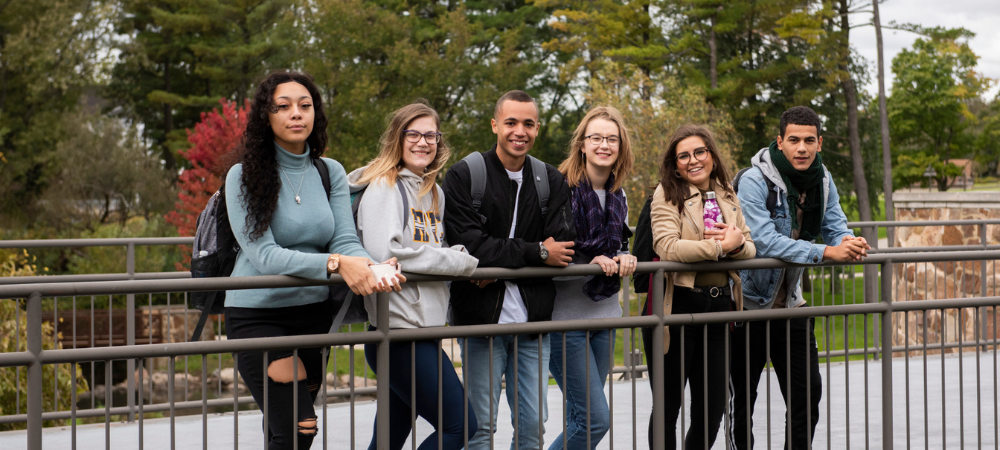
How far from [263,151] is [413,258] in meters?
0.69

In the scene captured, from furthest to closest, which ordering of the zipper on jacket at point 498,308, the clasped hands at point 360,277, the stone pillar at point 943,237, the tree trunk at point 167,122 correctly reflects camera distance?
1. the tree trunk at point 167,122
2. the stone pillar at point 943,237
3. the zipper on jacket at point 498,308
4. the clasped hands at point 360,277

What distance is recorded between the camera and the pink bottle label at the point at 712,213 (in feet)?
A: 14.2

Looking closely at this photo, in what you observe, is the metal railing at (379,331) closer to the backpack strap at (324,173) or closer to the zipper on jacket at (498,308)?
the zipper on jacket at (498,308)

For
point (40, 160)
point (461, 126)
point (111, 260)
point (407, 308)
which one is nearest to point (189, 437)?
point (407, 308)

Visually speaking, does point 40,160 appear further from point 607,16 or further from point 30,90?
point 607,16

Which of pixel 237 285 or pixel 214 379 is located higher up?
pixel 237 285

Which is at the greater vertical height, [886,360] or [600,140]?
[600,140]

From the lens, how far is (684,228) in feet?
14.2

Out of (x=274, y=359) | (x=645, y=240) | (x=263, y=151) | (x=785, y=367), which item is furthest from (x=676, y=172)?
(x=274, y=359)

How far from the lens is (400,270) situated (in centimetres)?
351

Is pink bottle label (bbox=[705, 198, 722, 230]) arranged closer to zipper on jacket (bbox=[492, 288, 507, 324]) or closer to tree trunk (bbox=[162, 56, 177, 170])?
zipper on jacket (bbox=[492, 288, 507, 324])

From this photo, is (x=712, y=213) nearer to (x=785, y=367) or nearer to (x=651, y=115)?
(x=785, y=367)

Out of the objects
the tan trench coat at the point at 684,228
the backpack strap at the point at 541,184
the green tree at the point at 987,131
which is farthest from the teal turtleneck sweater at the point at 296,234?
the green tree at the point at 987,131

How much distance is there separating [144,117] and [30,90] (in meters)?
6.64
